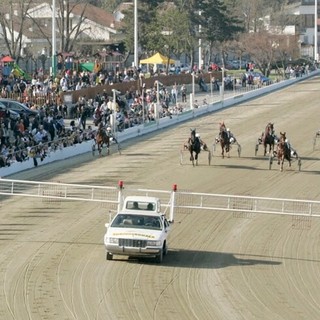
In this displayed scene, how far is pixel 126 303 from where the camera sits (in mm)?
17797

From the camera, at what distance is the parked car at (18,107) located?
40184 millimetres

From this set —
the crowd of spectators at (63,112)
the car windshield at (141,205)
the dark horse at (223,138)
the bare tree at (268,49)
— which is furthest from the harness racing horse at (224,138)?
the bare tree at (268,49)

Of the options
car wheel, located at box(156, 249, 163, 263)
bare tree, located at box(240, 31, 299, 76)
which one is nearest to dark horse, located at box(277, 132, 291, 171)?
car wheel, located at box(156, 249, 163, 263)

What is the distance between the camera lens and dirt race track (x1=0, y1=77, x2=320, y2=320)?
17.7 m

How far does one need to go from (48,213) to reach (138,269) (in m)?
5.87

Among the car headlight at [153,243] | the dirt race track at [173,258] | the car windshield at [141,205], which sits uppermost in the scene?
the car windshield at [141,205]

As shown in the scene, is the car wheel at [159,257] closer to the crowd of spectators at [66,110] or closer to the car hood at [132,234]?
the car hood at [132,234]

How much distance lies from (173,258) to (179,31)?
50.5 meters

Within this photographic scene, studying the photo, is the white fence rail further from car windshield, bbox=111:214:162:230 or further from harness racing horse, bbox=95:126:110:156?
harness racing horse, bbox=95:126:110:156

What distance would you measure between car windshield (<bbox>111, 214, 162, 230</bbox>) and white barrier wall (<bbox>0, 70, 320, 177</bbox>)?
10688 millimetres

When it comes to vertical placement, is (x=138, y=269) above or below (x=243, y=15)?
below

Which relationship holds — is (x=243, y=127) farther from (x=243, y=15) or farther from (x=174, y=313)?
(x=243, y=15)

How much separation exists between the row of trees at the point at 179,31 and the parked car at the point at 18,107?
20988 millimetres

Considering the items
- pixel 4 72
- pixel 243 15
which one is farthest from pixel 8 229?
pixel 243 15
